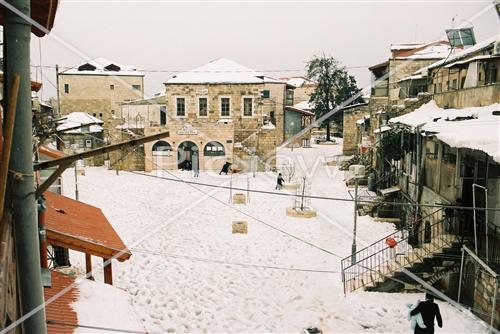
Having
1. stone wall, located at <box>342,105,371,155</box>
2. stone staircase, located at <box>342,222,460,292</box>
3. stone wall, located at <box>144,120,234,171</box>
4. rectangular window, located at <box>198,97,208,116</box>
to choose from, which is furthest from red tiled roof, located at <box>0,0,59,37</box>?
stone wall, located at <box>342,105,371,155</box>

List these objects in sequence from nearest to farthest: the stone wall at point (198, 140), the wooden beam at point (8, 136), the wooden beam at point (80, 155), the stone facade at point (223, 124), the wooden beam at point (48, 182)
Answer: the wooden beam at point (8, 136), the wooden beam at point (48, 182), the wooden beam at point (80, 155), the stone wall at point (198, 140), the stone facade at point (223, 124)

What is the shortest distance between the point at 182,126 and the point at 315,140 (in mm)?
25088

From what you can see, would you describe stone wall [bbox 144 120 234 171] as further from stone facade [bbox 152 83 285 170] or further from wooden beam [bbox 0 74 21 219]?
wooden beam [bbox 0 74 21 219]

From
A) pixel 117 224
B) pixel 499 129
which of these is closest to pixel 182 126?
pixel 117 224

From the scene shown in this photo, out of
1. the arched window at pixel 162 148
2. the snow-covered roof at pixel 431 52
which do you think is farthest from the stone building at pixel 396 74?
the arched window at pixel 162 148

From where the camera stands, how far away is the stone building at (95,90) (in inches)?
1983

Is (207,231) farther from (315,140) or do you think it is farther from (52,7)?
(315,140)

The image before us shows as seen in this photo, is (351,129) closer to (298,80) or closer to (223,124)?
(223,124)

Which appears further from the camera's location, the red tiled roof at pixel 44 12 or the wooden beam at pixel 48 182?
the red tiled roof at pixel 44 12

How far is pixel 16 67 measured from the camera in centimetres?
272

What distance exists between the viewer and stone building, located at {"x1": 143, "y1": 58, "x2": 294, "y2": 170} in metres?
33.8

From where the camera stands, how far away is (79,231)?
8.05 metres

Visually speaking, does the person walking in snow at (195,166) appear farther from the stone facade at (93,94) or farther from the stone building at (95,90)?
the stone facade at (93,94)

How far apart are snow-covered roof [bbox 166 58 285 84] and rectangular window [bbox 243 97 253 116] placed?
1.66 metres
